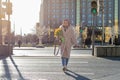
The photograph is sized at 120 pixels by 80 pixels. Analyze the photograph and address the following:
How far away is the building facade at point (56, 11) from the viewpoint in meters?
162

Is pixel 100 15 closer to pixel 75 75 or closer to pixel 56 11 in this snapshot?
pixel 56 11

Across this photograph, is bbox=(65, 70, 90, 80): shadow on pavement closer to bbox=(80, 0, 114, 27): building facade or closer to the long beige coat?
the long beige coat

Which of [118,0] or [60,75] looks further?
[118,0]

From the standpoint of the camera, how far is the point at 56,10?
543 ft

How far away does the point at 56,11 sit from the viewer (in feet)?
543

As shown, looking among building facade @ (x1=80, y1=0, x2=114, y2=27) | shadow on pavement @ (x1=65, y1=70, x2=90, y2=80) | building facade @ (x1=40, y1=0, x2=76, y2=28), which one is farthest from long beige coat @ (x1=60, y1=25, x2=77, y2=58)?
building facade @ (x1=40, y1=0, x2=76, y2=28)

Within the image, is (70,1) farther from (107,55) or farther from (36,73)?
(36,73)

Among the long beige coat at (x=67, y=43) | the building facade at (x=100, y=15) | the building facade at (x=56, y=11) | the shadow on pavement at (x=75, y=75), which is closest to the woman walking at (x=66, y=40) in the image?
the long beige coat at (x=67, y=43)

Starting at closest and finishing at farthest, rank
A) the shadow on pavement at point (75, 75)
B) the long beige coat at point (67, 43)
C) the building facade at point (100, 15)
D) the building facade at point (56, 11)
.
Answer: the shadow on pavement at point (75, 75) → the long beige coat at point (67, 43) → the building facade at point (100, 15) → the building facade at point (56, 11)

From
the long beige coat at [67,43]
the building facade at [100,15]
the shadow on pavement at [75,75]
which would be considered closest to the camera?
the shadow on pavement at [75,75]

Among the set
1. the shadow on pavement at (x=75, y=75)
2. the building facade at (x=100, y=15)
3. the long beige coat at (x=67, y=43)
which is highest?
the building facade at (x=100, y=15)

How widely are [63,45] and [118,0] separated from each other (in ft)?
450

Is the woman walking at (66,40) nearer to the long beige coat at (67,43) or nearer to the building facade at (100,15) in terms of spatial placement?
the long beige coat at (67,43)

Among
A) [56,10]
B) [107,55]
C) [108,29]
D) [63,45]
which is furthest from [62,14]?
[63,45]
